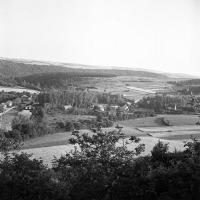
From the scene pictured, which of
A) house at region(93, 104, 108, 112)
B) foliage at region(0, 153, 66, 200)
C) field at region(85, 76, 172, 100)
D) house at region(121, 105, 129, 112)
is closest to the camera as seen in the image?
foliage at region(0, 153, 66, 200)

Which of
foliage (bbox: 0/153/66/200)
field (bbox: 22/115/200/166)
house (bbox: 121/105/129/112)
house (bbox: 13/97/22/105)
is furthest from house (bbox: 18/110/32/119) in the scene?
foliage (bbox: 0/153/66/200)

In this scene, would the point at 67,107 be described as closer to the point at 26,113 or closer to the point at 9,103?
the point at 26,113

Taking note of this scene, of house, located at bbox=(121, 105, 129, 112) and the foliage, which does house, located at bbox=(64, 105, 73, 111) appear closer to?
house, located at bbox=(121, 105, 129, 112)

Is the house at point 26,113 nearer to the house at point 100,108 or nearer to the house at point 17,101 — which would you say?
the house at point 17,101

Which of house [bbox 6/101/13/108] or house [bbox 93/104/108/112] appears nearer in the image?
house [bbox 93/104/108/112]

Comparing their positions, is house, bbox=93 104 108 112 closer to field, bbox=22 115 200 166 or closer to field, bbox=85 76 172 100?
field, bbox=85 76 172 100

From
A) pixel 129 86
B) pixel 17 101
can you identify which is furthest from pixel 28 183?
pixel 129 86

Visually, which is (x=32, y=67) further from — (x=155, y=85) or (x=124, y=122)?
(x=124, y=122)

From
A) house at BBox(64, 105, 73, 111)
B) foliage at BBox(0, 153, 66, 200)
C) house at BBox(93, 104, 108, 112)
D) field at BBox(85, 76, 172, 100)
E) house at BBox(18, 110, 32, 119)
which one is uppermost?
foliage at BBox(0, 153, 66, 200)

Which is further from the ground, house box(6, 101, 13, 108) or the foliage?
the foliage

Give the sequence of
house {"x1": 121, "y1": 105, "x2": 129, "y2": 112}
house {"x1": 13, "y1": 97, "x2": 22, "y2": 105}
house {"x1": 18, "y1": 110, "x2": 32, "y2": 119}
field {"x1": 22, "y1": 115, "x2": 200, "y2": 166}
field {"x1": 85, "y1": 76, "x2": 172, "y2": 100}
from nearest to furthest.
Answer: field {"x1": 22, "y1": 115, "x2": 200, "y2": 166} < house {"x1": 18, "y1": 110, "x2": 32, "y2": 119} < house {"x1": 121, "y1": 105, "x2": 129, "y2": 112} < house {"x1": 13, "y1": 97, "x2": 22, "y2": 105} < field {"x1": 85, "y1": 76, "x2": 172, "y2": 100}

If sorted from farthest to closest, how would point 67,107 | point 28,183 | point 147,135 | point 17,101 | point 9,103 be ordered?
point 17,101, point 9,103, point 67,107, point 147,135, point 28,183

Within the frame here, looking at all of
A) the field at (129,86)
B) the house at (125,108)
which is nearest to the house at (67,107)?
the house at (125,108)

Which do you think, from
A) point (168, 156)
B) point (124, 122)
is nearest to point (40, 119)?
point (124, 122)
